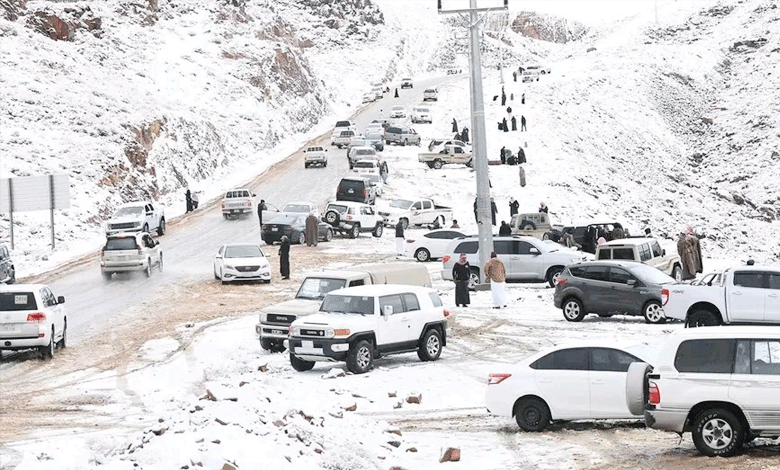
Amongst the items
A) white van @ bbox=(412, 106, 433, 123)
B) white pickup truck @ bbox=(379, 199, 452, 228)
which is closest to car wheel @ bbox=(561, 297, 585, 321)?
white pickup truck @ bbox=(379, 199, 452, 228)

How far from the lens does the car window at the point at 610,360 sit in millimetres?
16172

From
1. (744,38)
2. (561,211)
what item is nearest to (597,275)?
(561,211)

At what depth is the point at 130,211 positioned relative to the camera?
46.0 metres

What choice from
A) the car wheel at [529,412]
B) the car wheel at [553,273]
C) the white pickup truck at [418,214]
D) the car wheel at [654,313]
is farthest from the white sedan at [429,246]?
the car wheel at [529,412]

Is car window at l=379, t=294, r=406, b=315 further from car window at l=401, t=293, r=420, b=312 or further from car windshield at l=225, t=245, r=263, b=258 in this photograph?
car windshield at l=225, t=245, r=263, b=258

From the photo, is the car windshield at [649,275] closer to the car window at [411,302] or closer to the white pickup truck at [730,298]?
the white pickup truck at [730,298]

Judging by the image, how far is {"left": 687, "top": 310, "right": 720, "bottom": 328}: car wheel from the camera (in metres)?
23.9

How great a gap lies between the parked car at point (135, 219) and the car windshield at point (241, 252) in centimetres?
1042

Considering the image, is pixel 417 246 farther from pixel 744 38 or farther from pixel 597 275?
pixel 744 38

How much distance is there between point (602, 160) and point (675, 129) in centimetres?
1446

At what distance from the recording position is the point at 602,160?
74.2 meters

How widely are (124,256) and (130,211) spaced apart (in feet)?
30.0

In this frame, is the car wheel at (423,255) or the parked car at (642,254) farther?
the car wheel at (423,255)

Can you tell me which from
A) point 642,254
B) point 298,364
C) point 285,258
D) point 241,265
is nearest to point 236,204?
point 285,258
